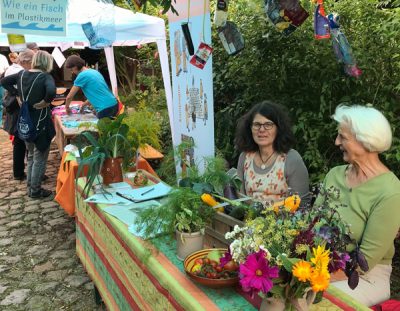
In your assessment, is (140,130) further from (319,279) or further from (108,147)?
(319,279)

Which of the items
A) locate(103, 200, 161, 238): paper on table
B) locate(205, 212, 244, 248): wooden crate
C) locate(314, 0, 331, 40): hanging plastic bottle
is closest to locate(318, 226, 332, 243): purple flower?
locate(205, 212, 244, 248): wooden crate

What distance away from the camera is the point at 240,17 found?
4.09m

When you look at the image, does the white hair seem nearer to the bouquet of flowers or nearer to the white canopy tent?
the bouquet of flowers

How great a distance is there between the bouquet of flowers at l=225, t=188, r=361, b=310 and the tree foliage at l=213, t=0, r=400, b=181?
181 cm

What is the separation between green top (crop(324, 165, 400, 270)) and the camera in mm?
1927

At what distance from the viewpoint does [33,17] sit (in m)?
3.07

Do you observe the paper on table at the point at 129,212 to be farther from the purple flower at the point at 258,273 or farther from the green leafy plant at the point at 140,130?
the purple flower at the point at 258,273

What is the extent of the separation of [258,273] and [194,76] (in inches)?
93.8

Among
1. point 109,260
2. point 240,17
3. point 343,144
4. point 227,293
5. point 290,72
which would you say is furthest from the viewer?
point 240,17

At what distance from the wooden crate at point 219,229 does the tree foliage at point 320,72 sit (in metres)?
1.60

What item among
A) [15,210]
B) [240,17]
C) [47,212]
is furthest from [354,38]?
[15,210]

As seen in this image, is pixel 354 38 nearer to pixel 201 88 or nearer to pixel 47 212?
pixel 201 88

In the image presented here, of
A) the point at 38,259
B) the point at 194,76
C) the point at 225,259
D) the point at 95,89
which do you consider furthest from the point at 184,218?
the point at 95,89

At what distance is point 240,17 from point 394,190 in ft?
8.66
